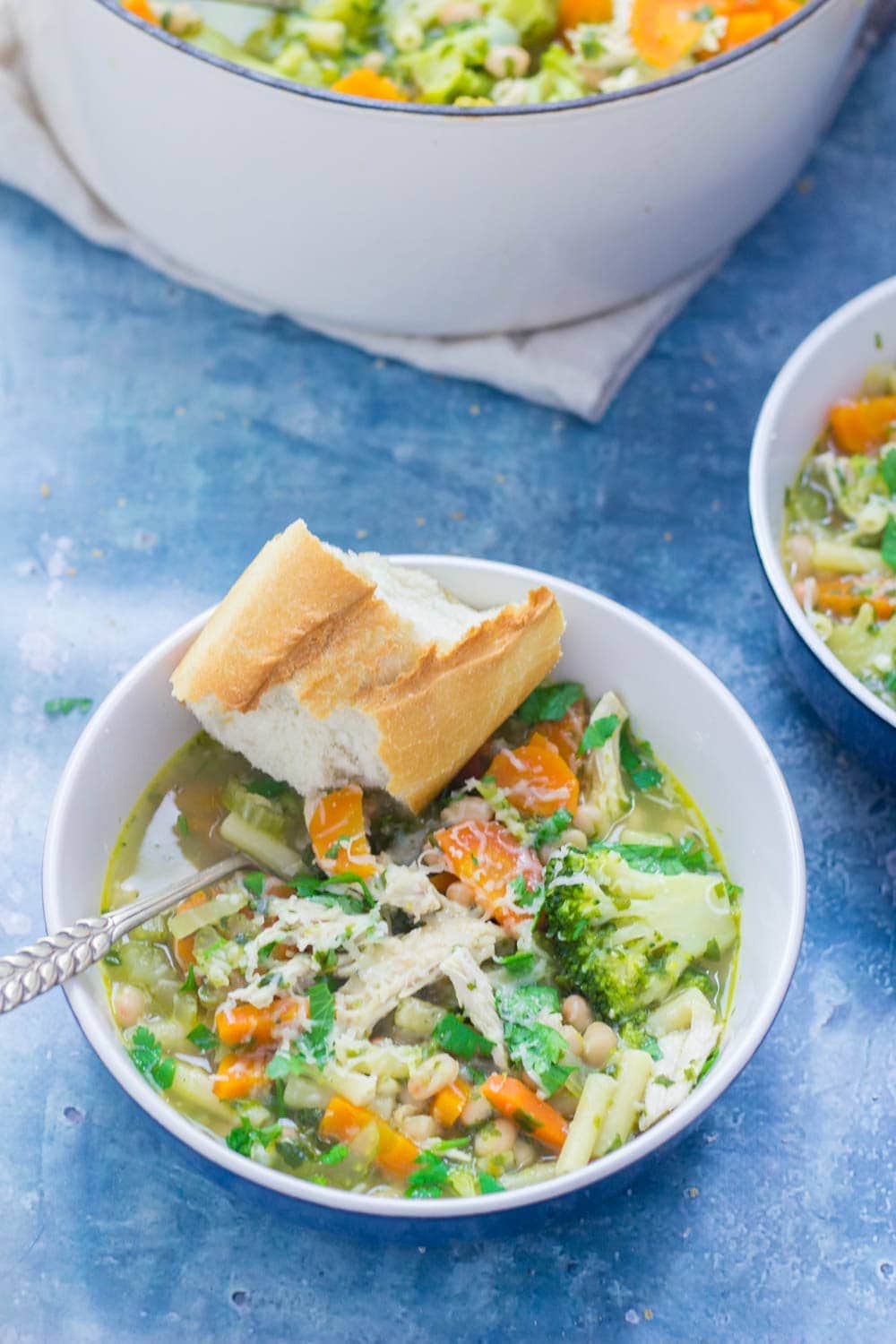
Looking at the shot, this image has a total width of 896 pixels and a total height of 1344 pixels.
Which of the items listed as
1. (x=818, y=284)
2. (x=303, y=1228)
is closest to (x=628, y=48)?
(x=818, y=284)

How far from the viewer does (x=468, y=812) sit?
2.56 meters

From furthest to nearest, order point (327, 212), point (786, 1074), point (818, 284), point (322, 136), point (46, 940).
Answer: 1. point (818, 284)
2. point (327, 212)
3. point (322, 136)
4. point (786, 1074)
5. point (46, 940)

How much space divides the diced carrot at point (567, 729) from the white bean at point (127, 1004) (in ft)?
2.72

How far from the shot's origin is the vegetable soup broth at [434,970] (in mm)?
2281

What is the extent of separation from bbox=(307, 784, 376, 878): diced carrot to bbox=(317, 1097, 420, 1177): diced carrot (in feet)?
1.24

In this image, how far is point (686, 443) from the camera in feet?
11.4

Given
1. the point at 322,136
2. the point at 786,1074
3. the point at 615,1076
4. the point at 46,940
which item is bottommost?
the point at 786,1074

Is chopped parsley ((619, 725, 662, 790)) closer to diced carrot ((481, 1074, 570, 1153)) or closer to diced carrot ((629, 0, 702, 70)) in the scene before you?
diced carrot ((481, 1074, 570, 1153))

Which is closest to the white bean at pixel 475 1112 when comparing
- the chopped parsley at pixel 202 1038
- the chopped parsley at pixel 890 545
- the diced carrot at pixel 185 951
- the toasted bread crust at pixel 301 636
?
the chopped parsley at pixel 202 1038

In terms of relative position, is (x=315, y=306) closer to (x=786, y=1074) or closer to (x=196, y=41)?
(x=196, y=41)

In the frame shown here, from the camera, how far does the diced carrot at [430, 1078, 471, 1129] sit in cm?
229

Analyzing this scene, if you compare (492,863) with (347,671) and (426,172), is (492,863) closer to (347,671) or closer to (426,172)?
(347,671)

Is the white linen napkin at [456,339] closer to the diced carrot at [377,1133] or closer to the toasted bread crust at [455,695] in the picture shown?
the toasted bread crust at [455,695]

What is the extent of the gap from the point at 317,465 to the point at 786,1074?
165 cm
